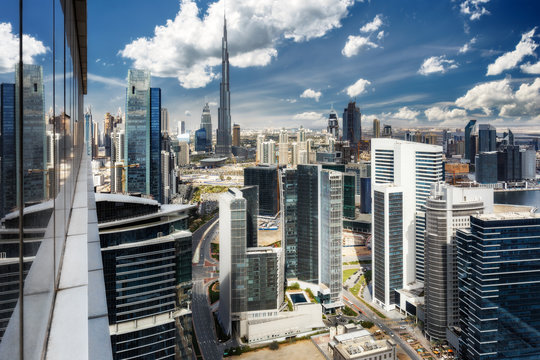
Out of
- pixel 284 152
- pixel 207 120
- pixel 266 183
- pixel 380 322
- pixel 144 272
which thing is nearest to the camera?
pixel 144 272

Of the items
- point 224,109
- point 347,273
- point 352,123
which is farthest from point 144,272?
point 224,109

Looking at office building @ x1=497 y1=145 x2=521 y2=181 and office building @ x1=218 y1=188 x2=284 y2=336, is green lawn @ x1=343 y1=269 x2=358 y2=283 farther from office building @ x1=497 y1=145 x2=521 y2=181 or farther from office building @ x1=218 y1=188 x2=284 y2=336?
office building @ x1=497 y1=145 x2=521 y2=181

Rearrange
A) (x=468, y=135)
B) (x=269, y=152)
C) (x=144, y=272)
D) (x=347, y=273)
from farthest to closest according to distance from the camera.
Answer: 1. (x=269, y=152)
2. (x=468, y=135)
3. (x=347, y=273)
4. (x=144, y=272)

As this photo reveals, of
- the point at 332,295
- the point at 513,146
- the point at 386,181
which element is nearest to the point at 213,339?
the point at 332,295

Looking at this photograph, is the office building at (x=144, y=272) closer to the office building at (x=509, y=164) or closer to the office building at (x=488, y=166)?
the office building at (x=488, y=166)

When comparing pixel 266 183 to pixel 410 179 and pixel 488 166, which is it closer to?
pixel 410 179

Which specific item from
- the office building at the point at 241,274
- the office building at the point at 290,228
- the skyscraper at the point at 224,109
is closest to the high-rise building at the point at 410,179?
the office building at the point at 290,228

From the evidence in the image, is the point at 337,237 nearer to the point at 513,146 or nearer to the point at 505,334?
the point at 505,334

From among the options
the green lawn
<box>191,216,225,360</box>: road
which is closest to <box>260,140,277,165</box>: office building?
<box>191,216,225,360</box>: road
